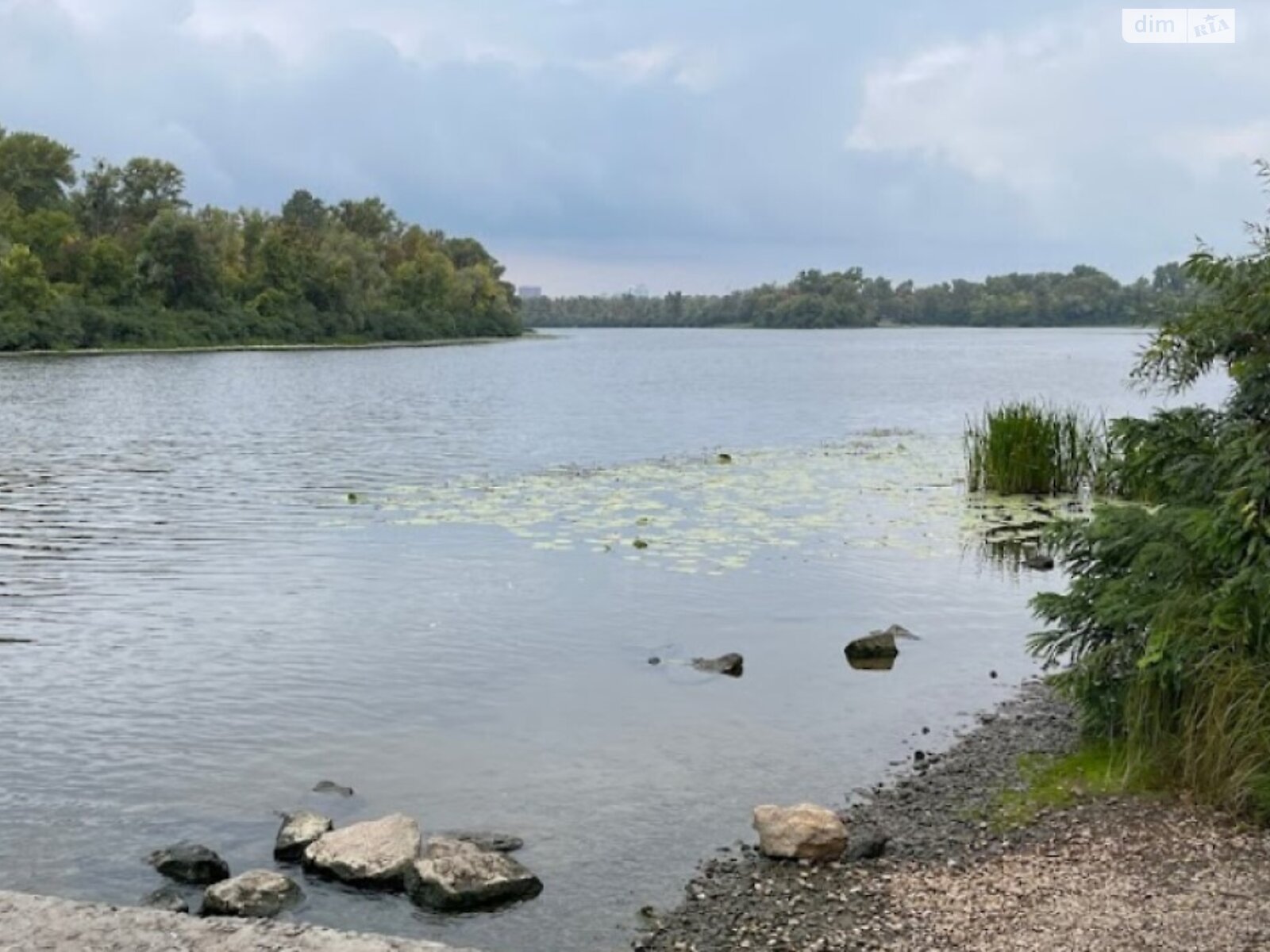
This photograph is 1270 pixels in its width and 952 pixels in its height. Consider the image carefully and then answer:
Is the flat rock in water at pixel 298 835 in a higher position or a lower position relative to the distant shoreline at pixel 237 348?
lower

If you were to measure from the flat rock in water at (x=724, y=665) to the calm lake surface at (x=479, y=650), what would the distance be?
0.17 metres

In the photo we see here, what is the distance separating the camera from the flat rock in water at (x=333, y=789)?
33.0 feet

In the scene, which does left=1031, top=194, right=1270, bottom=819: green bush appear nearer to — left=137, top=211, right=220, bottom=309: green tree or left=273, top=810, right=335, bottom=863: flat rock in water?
left=273, top=810, right=335, bottom=863: flat rock in water

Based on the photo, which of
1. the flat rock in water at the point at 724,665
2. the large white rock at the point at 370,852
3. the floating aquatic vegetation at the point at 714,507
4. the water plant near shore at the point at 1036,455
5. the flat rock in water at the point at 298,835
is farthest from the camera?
the water plant near shore at the point at 1036,455

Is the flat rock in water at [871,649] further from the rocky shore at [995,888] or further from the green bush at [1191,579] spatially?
the rocky shore at [995,888]

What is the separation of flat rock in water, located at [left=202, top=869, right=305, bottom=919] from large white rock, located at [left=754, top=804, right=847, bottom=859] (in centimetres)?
287

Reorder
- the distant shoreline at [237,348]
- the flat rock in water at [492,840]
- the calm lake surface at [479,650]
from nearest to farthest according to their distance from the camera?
the flat rock in water at [492,840], the calm lake surface at [479,650], the distant shoreline at [237,348]

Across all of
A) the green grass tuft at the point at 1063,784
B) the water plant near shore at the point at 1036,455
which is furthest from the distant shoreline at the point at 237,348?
the green grass tuft at the point at 1063,784

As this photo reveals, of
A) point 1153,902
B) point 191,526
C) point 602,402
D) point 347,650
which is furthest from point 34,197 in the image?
point 1153,902

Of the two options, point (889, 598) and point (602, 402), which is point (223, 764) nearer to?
point (889, 598)

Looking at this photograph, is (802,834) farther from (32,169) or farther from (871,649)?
(32,169)

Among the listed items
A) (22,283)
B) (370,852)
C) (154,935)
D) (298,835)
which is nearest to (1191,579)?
(370,852)

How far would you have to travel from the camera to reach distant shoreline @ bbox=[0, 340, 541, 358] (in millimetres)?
96438

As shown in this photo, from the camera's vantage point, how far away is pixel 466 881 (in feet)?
26.9
